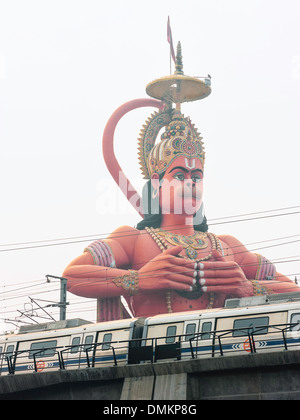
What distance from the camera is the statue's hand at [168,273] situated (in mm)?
38750

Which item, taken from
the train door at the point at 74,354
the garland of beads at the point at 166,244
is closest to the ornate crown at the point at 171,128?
the garland of beads at the point at 166,244

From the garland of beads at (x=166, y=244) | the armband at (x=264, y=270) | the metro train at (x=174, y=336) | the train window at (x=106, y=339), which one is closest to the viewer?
the metro train at (x=174, y=336)

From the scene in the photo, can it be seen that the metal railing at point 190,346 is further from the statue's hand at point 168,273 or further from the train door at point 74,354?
the statue's hand at point 168,273

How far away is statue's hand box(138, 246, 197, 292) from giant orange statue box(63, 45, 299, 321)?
5 centimetres

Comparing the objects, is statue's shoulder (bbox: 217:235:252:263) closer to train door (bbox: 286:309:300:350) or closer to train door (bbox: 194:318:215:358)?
train door (bbox: 194:318:215:358)

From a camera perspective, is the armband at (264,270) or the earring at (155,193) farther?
the armband at (264,270)

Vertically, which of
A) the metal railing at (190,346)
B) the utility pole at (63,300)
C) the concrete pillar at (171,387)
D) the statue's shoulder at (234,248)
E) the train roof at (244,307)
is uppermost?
the statue's shoulder at (234,248)

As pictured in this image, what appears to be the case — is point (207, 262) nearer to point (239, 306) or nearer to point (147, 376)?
point (239, 306)

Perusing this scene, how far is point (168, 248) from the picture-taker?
40938 millimetres

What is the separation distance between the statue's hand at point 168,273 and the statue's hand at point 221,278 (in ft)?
1.93

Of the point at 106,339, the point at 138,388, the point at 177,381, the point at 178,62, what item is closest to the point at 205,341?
the point at 177,381

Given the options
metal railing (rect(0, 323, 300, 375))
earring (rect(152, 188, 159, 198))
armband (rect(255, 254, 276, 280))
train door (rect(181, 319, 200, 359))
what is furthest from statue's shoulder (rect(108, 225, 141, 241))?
train door (rect(181, 319, 200, 359))

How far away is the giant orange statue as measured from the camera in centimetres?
3944
